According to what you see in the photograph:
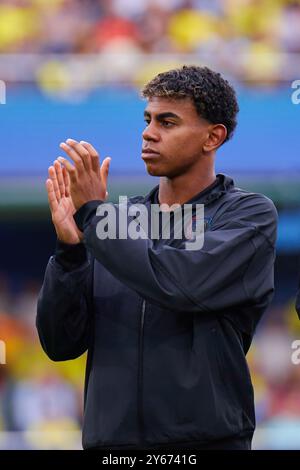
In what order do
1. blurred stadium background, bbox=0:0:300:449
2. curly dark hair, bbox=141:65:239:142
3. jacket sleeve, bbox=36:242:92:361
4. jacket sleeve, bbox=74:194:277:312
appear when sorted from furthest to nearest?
blurred stadium background, bbox=0:0:300:449 → curly dark hair, bbox=141:65:239:142 → jacket sleeve, bbox=36:242:92:361 → jacket sleeve, bbox=74:194:277:312

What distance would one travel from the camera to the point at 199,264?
114 inches

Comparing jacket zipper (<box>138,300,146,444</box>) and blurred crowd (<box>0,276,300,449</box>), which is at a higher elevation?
jacket zipper (<box>138,300,146,444</box>)

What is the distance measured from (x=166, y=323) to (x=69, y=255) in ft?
1.18

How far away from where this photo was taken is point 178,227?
121 inches

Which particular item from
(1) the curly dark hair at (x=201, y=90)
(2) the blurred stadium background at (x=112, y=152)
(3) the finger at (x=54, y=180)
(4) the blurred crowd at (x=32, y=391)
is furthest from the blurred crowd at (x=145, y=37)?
(3) the finger at (x=54, y=180)

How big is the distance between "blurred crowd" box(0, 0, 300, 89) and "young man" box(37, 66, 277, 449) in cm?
469

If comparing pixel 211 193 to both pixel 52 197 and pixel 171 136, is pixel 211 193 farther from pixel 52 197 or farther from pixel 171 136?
pixel 52 197

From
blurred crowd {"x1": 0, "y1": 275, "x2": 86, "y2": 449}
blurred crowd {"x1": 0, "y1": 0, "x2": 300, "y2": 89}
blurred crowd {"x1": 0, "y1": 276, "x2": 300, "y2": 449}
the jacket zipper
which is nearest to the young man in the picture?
the jacket zipper

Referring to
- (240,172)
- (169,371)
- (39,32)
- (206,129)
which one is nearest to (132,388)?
(169,371)

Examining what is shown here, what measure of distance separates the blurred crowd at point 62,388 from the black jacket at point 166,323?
4418mm

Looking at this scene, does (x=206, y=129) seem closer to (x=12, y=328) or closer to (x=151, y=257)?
(x=151, y=257)

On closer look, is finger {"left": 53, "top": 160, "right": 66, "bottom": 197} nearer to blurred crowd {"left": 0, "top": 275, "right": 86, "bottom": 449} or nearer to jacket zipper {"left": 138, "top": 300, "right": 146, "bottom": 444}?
jacket zipper {"left": 138, "top": 300, "right": 146, "bottom": 444}

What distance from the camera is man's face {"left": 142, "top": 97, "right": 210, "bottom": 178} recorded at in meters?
3.08
